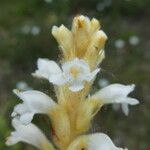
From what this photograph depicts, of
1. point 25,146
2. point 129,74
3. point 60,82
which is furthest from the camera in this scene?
point 129,74

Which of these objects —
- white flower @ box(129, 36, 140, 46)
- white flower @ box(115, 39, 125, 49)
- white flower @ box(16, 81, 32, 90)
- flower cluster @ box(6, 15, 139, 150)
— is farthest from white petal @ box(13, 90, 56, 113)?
white flower @ box(129, 36, 140, 46)

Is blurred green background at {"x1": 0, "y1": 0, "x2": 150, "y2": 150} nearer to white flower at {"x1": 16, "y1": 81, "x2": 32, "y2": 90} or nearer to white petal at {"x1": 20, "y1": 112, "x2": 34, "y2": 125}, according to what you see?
white flower at {"x1": 16, "y1": 81, "x2": 32, "y2": 90}

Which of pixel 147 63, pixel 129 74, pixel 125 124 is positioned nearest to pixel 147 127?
pixel 125 124

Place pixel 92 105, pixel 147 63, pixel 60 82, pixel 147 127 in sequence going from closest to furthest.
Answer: pixel 60 82 < pixel 92 105 < pixel 147 127 < pixel 147 63

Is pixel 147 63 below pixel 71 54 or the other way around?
the other way around

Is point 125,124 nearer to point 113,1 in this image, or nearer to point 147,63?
point 147,63
